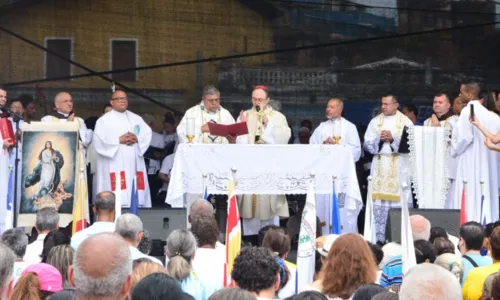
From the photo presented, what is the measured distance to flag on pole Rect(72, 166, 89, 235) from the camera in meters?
11.5

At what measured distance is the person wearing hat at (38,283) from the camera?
18.2ft

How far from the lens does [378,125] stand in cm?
1446

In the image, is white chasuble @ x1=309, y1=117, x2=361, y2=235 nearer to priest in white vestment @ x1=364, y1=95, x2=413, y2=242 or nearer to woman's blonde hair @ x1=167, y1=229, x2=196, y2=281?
priest in white vestment @ x1=364, y1=95, x2=413, y2=242

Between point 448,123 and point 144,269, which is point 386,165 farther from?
point 144,269

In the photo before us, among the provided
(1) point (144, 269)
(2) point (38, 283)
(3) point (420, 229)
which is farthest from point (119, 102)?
(2) point (38, 283)

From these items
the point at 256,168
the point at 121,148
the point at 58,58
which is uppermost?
the point at 58,58

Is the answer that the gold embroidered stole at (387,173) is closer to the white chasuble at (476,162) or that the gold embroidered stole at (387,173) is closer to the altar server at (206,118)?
the white chasuble at (476,162)

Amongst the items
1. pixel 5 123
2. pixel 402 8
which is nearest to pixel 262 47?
pixel 402 8

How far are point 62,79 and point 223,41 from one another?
251 cm

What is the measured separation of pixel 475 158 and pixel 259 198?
2.73 meters

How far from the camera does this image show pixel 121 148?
14.2m

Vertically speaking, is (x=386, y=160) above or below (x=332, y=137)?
below

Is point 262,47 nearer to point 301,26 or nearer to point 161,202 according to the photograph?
point 301,26

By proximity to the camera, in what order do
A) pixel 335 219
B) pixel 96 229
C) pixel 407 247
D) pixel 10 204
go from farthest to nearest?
pixel 10 204 < pixel 335 219 < pixel 96 229 < pixel 407 247
